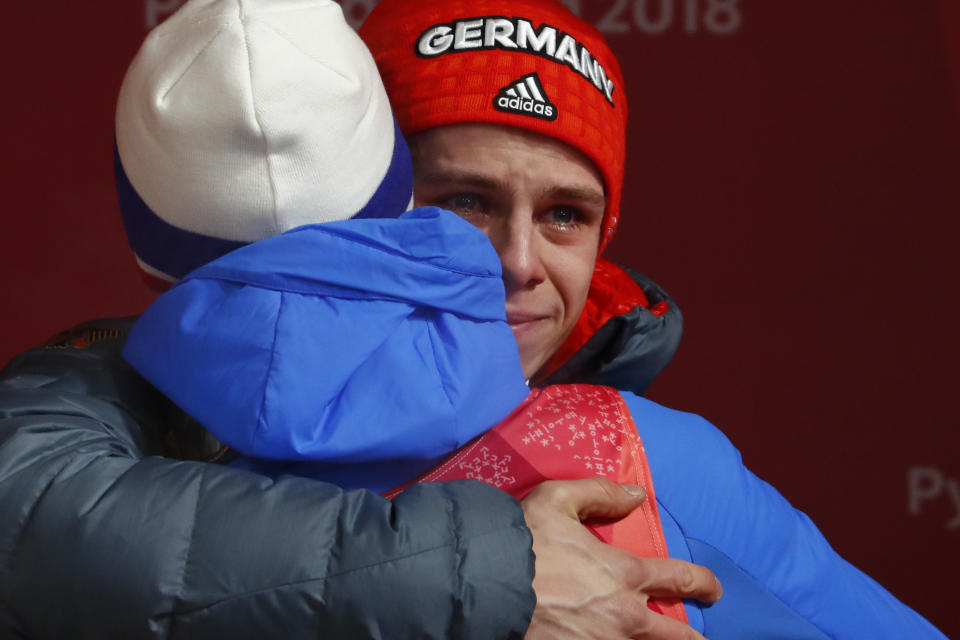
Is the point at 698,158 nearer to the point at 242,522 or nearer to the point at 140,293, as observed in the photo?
the point at 140,293

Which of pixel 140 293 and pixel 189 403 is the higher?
pixel 189 403

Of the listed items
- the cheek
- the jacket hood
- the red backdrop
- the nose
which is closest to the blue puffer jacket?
the jacket hood

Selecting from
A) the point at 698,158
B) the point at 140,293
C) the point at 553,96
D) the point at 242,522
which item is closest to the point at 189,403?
the point at 242,522

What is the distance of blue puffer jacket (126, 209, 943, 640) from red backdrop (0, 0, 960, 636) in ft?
4.27

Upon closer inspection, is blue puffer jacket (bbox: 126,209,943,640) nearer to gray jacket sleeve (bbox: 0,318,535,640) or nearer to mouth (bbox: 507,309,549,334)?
gray jacket sleeve (bbox: 0,318,535,640)

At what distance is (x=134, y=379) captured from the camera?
2.54 ft

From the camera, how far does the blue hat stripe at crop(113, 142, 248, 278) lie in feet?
2.25

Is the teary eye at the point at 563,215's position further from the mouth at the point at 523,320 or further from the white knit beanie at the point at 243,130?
the white knit beanie at the point at 243,130

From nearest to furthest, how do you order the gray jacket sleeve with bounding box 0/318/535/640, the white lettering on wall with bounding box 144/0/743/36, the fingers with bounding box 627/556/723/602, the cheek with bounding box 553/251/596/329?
the gray jacket sleeve with bounding box 0/318/535/640, the fingers with bounding box 627/556/723/602, the cheek with bounding box 553/251/596/329, the white lettering on wall with bounding box 144/0/743/36

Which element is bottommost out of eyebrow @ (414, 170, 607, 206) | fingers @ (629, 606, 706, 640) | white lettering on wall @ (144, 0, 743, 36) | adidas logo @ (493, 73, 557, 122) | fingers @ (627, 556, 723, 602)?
fingers @ (629, 606, 706, 640)

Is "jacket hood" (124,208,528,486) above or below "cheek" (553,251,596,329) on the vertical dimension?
above

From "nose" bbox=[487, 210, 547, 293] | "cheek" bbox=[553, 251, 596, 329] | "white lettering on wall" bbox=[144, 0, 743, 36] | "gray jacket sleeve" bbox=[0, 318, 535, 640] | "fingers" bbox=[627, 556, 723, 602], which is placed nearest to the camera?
"gray jacket sleeve" bbox=[0, 318, 535, 640]

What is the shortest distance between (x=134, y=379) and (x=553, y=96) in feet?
1.93

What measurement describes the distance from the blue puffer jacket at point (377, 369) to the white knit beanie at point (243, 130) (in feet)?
0.10
